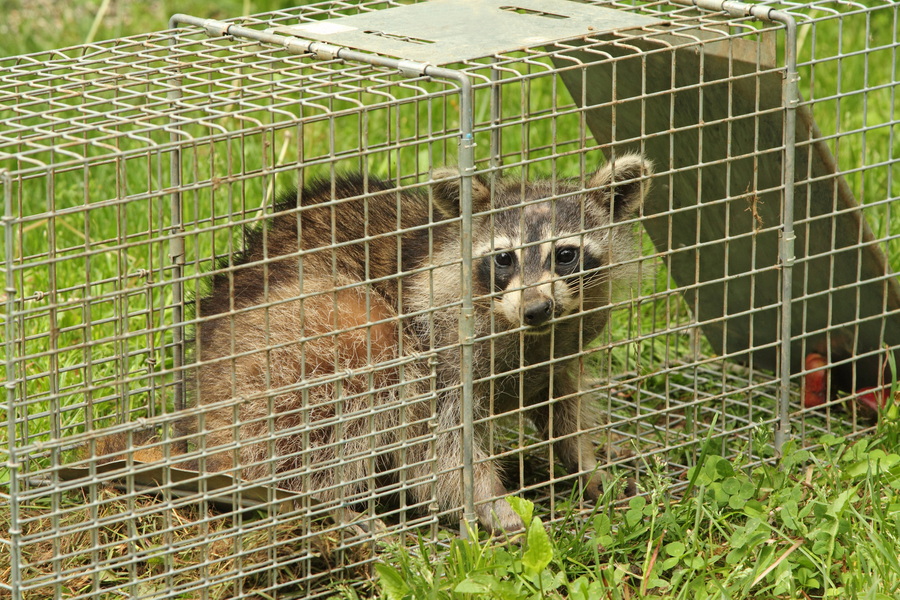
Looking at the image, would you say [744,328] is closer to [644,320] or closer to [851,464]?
[644,320]

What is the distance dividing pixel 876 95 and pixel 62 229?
14.0 ft

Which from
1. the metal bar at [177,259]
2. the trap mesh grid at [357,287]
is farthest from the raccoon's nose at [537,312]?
the metal bar at [177,259]

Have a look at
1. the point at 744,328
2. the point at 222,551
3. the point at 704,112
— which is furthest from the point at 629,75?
the point at 222,551

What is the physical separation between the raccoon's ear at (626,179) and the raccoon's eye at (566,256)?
0.16 meters

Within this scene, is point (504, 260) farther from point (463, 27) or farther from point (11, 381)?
point (11, 381)

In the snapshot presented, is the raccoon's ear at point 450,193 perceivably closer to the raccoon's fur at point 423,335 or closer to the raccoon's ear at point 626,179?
the raccoon's fur at point 423,335

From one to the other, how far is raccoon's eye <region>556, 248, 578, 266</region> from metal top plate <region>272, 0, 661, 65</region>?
2.13 feet

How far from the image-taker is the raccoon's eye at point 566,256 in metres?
3.58

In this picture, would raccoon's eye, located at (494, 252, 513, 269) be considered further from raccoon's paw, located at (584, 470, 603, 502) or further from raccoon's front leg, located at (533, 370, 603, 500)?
raccoon's paw, located at (584, 470, 603, 502)

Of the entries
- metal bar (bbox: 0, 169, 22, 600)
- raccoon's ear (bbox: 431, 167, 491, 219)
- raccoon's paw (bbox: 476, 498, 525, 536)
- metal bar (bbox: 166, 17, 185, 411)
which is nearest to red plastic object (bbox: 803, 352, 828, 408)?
raccoon's paw (bbox: 476, 498, 525, 536)

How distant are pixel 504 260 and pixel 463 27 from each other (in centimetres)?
69

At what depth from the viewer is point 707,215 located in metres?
4.13

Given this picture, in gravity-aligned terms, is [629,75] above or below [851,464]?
above

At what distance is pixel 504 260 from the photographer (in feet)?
11.6
